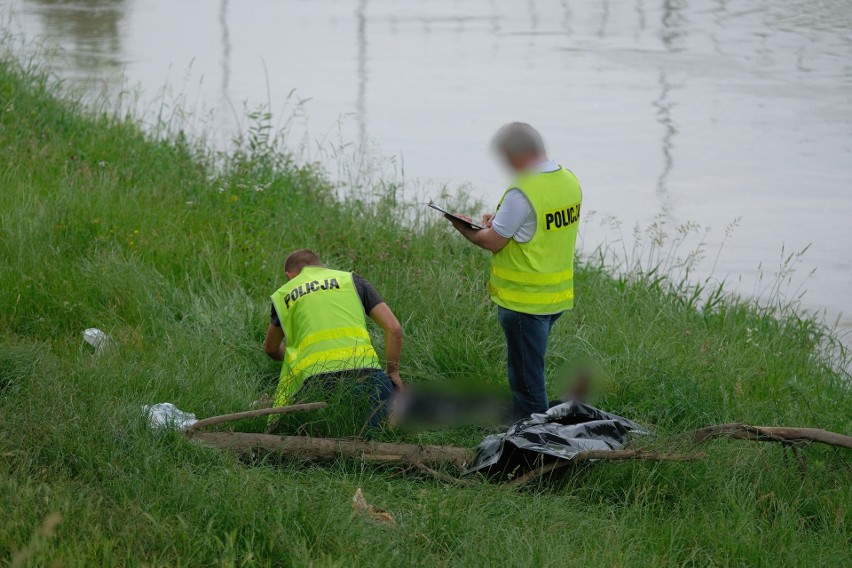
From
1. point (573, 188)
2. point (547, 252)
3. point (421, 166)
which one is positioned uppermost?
point (573, 188)

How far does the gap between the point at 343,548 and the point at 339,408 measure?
4.34 ft

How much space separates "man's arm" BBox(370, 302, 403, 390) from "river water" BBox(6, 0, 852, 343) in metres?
3.64

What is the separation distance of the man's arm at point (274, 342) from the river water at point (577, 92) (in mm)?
3909

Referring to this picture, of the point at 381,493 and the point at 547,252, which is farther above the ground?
the point at 547,252

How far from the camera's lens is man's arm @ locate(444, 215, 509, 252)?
15.7 feet

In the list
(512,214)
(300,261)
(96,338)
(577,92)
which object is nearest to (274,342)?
(300,261)

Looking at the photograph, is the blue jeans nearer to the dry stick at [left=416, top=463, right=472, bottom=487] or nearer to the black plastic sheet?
the black plastic sheet

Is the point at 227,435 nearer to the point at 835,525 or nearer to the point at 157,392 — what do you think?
the point at 157,392

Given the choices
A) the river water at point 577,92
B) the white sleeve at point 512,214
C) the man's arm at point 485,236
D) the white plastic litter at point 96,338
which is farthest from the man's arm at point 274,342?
the river water at point 577,92

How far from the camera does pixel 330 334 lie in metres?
4.90

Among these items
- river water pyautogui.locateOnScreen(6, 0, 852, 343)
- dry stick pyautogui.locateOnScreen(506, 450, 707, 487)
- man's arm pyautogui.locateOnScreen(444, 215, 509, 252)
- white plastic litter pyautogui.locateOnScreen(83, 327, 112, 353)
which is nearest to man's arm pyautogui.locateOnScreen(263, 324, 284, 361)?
white plastic litter pyautogui.locateOnScreen(83, 327, 112, 353)

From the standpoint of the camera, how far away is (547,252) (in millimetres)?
4848

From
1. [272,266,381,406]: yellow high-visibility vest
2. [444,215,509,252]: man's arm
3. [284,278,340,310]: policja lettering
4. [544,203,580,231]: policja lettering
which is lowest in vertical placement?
[272,266,381,406]: yellow high-visibility vest

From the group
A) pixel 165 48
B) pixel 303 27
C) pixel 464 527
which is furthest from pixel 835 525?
pixel 303 27
